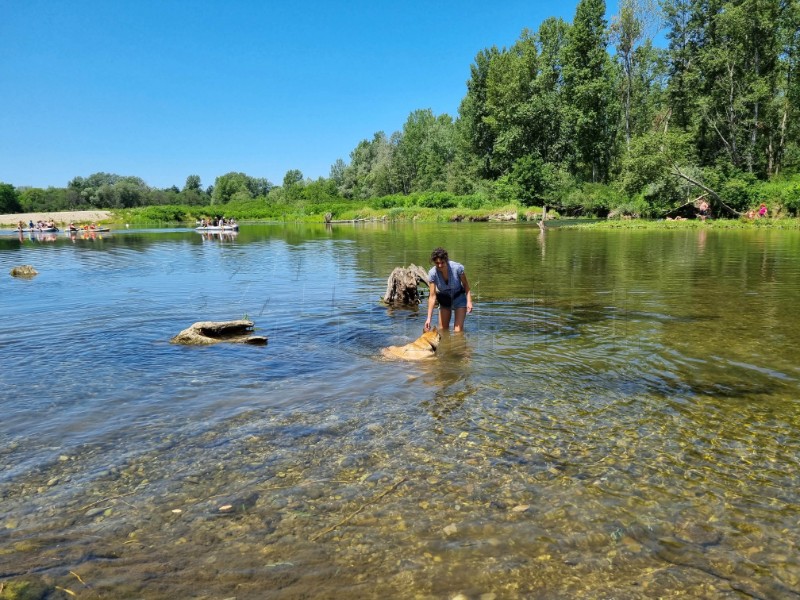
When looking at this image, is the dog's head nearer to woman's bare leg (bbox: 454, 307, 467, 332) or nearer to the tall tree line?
woman's bare leg (bbox: 454, 307, 467, 332)

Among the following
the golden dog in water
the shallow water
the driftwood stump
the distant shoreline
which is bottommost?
the shallow water

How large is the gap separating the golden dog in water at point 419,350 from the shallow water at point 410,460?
42 cm

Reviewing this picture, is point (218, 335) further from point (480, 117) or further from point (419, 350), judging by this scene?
point (480, 117)

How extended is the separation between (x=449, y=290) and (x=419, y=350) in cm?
234

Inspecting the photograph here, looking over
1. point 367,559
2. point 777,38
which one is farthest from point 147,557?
point 777,38

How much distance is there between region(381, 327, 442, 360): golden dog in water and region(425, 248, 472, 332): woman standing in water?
3.45 ft

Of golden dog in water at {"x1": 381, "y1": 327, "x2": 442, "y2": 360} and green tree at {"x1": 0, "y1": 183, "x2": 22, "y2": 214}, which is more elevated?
green tree at {"x1": 0, "y1": 183, "x2": 22, "y2": 214}

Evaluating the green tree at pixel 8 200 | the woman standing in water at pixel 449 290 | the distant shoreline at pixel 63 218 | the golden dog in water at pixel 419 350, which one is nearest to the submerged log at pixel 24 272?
the woman standing in water at pixel 449 290

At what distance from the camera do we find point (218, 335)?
12516 mm

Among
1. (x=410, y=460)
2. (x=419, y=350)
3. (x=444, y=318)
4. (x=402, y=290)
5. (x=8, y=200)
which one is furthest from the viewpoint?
(x=8, y=200)

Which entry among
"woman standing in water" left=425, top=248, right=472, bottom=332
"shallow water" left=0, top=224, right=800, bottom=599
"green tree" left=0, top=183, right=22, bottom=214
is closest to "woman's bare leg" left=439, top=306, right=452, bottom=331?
"woman standing in water" left=425, top=248, right=472, bottom=332

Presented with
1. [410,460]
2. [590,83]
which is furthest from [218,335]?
[590,83]

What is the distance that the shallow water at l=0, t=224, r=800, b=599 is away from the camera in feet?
13.6

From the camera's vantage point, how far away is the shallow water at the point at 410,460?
4.14 metres
